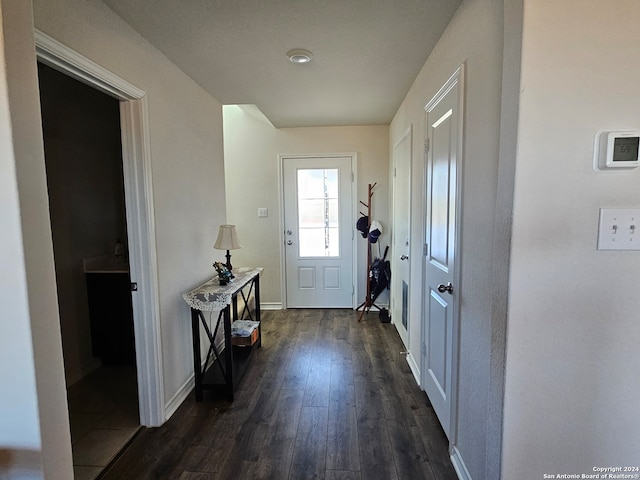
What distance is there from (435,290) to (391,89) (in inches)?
69.8

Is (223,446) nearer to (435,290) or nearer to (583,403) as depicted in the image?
(435,290)

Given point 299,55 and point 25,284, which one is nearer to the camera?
point 25,284

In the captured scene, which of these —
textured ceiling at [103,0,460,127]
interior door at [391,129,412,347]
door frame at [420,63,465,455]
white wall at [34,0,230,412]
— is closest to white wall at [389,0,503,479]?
door frame at [420,63,465,455]

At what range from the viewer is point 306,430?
1.96 meters

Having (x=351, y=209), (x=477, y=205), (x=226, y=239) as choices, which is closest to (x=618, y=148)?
(x=477, y=205)

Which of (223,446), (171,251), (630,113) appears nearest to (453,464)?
(223,446)

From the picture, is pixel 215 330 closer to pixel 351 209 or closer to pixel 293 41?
pixel 293 41

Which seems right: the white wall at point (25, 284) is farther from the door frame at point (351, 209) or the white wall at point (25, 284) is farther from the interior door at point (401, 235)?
the door frame at point (351, 209)

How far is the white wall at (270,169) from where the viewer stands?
404 centimetres

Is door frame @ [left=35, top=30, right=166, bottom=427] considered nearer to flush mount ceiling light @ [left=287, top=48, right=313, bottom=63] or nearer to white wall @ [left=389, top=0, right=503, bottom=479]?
flush mount ceiling light @ [left=287, top=48, right=313, bottom=63]

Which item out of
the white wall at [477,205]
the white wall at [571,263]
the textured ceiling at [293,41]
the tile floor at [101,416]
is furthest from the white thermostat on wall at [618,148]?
the tile floor at [101,416]

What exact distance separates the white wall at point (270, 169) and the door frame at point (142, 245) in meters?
2.23

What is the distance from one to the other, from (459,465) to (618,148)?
1544 millimetres

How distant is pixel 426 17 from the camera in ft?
5.60
